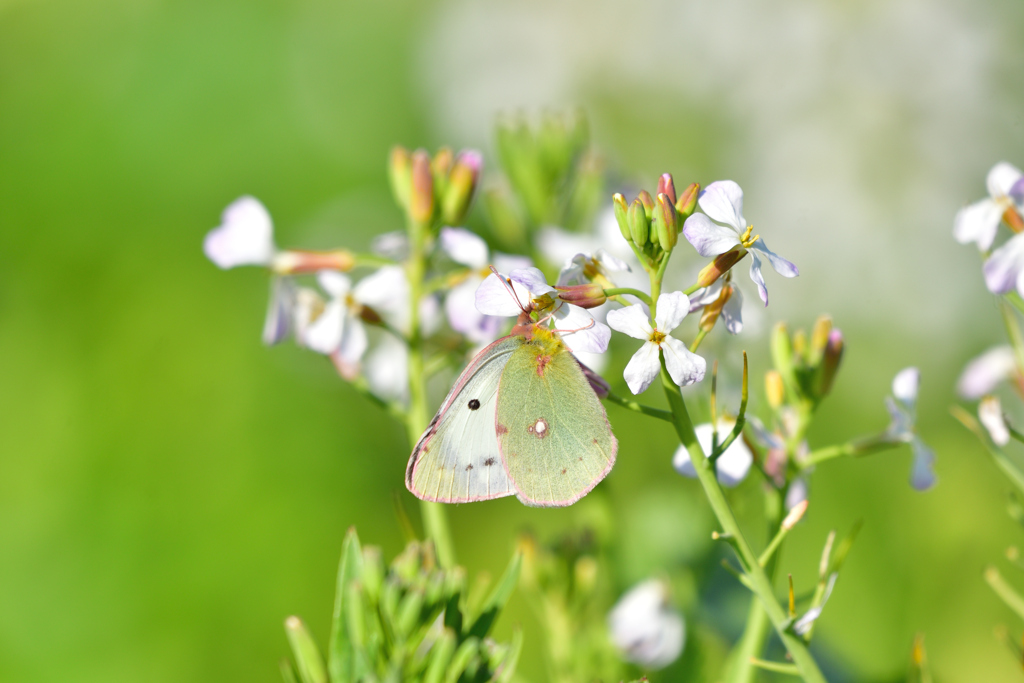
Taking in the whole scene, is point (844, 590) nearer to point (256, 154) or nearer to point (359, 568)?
point (359, 568)

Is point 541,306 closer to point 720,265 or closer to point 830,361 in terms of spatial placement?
point 720,265

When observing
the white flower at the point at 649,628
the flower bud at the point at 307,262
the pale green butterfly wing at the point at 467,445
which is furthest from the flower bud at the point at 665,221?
the white flower at the point at 649,628

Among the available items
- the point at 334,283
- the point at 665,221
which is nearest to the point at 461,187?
the point at 334,283

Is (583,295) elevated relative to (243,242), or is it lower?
lower

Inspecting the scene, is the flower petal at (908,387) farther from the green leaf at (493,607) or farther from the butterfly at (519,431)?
the green leaf at (493,607)

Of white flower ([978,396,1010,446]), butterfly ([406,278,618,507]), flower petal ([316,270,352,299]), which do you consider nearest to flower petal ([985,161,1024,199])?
white flower ([978,396,1010,446])

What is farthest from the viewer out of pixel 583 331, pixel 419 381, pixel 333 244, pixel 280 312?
pixel 333 244
